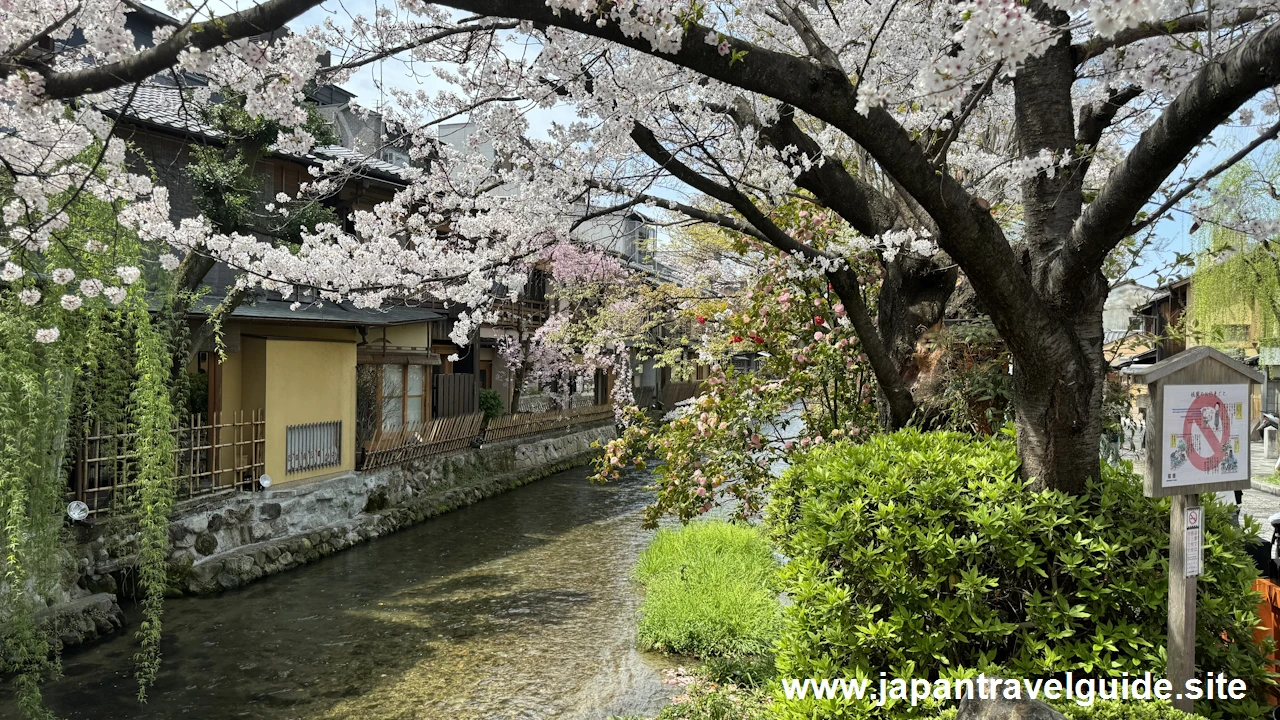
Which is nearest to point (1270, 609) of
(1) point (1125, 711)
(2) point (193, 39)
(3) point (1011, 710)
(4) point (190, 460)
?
(1) point (1125, 711)

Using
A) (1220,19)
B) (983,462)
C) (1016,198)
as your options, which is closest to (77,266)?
(983,462)

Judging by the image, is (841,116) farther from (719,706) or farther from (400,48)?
(719,706)

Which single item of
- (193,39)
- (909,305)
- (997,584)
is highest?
(193,39)

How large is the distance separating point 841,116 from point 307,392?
11447mm

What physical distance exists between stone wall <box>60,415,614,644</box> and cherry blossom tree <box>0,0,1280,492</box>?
3.66m

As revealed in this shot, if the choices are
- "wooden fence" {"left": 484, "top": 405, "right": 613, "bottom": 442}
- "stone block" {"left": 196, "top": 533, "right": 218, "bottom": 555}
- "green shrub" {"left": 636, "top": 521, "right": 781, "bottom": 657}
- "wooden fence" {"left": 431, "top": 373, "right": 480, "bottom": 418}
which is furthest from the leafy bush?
"green shrub" {"left": 636, "top": 521, "right": 781, "bottom": 657}

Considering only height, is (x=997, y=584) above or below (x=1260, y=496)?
above

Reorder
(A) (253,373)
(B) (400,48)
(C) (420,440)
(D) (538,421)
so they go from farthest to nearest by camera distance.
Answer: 1. (D) (538,421)
2. (C) (420,440)
3. (A) (253,373)
4. (B) (400,48)

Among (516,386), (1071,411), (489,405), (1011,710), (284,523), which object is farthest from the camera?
(516,386)

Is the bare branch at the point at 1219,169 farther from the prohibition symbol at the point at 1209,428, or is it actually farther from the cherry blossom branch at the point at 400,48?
the cherry blossom branch at the point at 400,48

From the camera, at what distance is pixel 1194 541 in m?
3.29

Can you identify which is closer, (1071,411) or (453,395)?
(1071,411)

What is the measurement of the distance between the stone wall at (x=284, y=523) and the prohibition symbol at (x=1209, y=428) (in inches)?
363

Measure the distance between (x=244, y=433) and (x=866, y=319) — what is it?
31.7 feet
